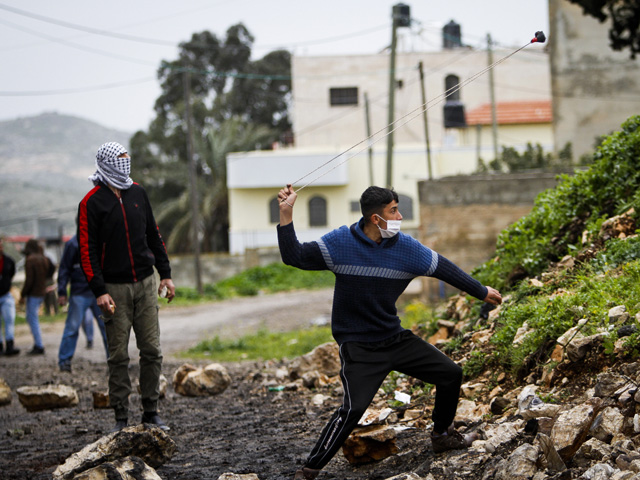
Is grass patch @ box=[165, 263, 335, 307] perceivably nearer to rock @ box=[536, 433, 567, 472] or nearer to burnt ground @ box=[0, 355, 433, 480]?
burnt ground @ box=[0, 355, 433, 480]

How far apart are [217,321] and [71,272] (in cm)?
826

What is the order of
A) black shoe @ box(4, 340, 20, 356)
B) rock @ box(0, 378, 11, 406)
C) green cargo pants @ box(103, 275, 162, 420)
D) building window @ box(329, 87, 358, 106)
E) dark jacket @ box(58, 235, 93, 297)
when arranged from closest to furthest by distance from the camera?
green cargo pants @ box(103, 275, 162, 420)
rock @ box(0, 378, 11, 406)
dark jacket @ box(58, 235, 93, 297)
black shoe @ box(4, 340, 20, 356)
building window @ box(329, 87, 358, 106)

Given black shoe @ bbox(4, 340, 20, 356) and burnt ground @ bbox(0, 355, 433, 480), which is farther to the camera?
black shoe @ bbox(4, 340, 20, 356)

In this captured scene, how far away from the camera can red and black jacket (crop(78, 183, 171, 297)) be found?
5527 millimetres

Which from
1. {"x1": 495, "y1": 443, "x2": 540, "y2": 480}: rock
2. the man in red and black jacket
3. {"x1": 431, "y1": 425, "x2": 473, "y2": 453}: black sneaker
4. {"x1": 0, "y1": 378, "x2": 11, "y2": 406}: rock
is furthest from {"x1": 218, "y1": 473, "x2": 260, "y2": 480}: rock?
{"x1": 0, "y1": 378, "x2": 11, "y2": 406}: rock

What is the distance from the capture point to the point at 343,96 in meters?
41.7

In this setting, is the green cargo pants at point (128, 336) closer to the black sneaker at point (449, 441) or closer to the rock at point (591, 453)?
the black sneaker at point (449, 441)

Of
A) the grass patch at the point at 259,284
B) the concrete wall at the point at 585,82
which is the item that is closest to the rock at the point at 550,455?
the grass patch at the point at 259,284

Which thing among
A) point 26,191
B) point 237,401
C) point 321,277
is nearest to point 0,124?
point 26,191

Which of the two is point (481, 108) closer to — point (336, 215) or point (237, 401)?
point (336, 215)

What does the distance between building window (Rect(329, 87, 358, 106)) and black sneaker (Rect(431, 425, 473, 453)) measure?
37.9 m

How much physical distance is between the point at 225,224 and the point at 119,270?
34.7 m

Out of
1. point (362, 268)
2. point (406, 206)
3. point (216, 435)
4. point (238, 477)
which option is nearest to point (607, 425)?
point (362, 268)

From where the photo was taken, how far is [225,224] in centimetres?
4012
